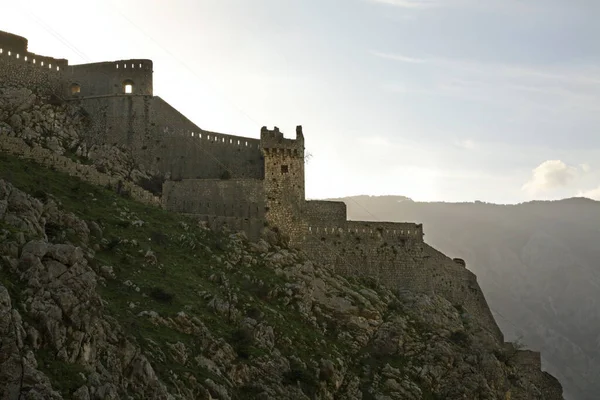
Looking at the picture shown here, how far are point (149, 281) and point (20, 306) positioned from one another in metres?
14.8

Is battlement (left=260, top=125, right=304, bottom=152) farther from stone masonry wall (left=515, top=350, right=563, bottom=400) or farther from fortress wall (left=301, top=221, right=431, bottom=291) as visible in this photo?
stone masonry wall (left=515, top=350, right=563, bottom=400)

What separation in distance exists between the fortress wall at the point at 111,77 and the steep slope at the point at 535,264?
2261 inches

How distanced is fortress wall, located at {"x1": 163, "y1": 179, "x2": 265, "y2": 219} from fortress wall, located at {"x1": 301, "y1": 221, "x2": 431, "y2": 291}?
432 centimetres

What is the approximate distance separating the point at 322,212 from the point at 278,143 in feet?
19.3

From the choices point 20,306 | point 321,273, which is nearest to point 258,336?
point 321,273

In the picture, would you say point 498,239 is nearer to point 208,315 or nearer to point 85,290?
point 208,315

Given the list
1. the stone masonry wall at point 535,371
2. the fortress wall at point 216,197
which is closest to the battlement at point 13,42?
the fortress wall at point 216,197

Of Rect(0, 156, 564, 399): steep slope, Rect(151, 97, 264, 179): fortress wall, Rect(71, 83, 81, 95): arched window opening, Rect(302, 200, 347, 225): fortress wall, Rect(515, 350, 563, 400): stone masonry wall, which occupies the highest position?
Rect(71, 83, 81, 95): arched window opening

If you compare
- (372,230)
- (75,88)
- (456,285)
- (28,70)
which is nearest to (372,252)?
(372,230)

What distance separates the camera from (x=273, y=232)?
69.4m

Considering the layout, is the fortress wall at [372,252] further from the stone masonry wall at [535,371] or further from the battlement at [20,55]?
the battlement at [20,55]

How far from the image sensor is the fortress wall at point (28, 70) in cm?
7769

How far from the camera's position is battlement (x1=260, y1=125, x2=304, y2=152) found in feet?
238

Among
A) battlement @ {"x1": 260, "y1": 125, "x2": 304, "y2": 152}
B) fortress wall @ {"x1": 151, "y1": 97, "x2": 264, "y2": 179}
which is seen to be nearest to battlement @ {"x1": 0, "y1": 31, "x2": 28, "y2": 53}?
fortress wall @ {"x1": 151, "y1": 97, "x2": 264, "y2": 179}
